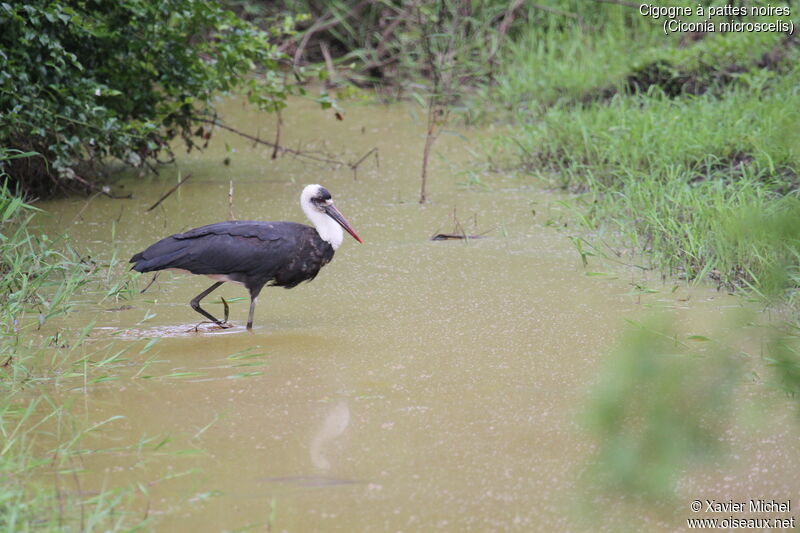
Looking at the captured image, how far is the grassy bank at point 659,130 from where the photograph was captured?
19.1ft

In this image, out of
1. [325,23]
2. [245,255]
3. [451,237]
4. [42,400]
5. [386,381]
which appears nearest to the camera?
[42,400]

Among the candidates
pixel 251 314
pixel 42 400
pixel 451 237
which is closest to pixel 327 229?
pixel 251 314

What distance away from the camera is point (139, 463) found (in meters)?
3.38

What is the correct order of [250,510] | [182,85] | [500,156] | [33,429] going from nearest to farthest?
[250,510] < [33,429] < [182,85] < [500,156]

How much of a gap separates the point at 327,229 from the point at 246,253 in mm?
493

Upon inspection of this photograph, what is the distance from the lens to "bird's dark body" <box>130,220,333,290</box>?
490cm

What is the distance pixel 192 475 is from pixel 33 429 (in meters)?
0.70

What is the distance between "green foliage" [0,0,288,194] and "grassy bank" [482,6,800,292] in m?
2.27

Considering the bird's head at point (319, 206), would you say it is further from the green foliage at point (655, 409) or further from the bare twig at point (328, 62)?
the bare twig at point (328, 62)

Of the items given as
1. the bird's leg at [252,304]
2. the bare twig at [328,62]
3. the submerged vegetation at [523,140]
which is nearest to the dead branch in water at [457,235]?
the submerged vegetation at [523,140]

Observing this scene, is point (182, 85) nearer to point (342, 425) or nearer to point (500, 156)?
point (500, 156)

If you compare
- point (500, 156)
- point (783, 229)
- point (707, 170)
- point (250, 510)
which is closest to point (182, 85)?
point (500, 156)

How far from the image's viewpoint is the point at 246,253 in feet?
16.3

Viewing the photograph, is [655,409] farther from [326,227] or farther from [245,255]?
[326,227]
